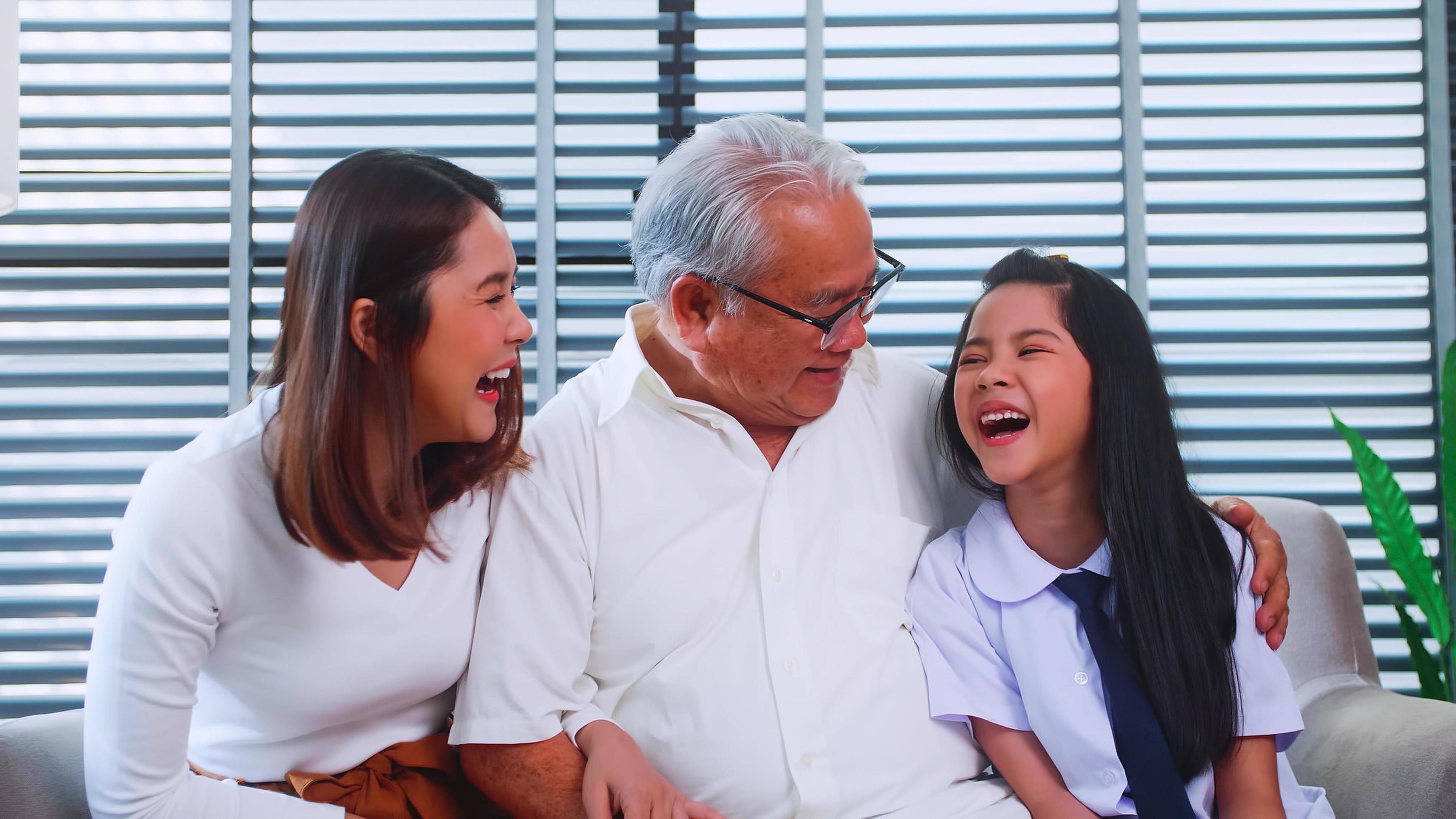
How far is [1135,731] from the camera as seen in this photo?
1.21m

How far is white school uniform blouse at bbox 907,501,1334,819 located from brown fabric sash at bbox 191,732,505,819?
2.34 feet

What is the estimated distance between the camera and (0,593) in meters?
2.23

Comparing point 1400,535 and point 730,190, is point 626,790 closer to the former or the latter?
point 730,190

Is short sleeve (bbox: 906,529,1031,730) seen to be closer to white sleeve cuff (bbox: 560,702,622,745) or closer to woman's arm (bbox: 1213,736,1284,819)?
woman's arm (bbox: 1213,736,1284,819)

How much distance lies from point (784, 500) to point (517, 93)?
4.71ft

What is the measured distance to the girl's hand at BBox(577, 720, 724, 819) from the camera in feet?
3.80

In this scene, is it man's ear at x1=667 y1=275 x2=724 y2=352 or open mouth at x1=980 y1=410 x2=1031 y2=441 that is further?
man's ear at x1=667 y1=275 x2=724 y2=352

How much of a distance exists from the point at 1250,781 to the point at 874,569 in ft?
1.87

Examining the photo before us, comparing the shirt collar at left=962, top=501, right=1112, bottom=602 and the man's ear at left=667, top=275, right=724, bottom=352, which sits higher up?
the man's ear at left=667, top=275, right=724, bottom=352

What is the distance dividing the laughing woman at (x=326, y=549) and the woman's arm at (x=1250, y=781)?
3.50ft

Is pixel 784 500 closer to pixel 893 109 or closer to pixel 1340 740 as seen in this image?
pixel 1340 740

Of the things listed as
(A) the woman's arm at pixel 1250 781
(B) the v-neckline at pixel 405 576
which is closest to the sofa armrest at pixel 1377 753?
(A) the woman's arm at pixel 1250 781

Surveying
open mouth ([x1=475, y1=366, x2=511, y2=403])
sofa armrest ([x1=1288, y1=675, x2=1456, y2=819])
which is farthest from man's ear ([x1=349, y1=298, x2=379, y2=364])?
sofa armrest ([x1=1288, y1=675, x2=1456, y2=819])

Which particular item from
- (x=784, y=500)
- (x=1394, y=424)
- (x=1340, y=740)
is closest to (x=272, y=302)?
(x=784, y=500)
